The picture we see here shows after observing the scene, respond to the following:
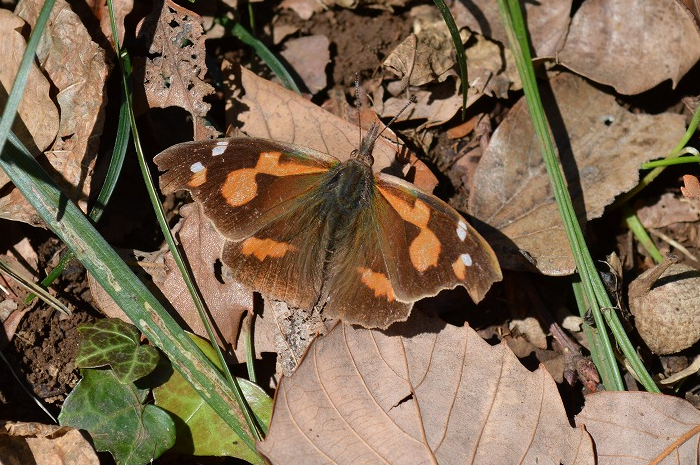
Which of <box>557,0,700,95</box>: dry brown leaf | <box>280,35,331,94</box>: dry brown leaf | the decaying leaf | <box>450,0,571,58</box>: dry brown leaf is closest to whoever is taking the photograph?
the decaying leaf

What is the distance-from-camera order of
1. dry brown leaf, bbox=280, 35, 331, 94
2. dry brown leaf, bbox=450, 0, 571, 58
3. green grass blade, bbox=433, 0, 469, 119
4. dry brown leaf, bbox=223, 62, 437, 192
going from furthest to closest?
dry brown leaf, bbox=280, 35, 331, 94
dry brown leaf, bbox=450, 0, 571, 58
dry brown leaf, bbox=223, 62, 437, 192
green grass blade, bbox=433, 0, 469, 119

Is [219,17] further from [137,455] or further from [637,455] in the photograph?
[637,455]

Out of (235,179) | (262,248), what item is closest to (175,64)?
(235,179)

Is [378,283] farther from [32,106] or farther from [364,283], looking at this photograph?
[32,106]

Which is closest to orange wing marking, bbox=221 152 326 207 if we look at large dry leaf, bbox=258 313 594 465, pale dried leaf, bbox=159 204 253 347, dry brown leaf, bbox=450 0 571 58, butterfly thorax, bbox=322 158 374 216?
butterfly thorax, bbox=322 158 374 216

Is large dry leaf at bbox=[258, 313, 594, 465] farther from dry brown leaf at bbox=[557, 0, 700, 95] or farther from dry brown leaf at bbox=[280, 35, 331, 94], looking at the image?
dry brown leaf at bbox=[557, 0, 700, 95]

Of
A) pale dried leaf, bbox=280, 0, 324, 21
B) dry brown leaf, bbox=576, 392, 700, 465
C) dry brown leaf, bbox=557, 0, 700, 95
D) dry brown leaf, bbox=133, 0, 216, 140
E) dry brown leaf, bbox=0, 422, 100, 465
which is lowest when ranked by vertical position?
dry brown leaf, bbox=576, 392, 700, 465
